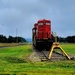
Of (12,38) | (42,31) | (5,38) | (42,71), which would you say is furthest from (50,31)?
(12,38)

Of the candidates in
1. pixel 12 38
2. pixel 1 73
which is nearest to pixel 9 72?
pixel 1 73

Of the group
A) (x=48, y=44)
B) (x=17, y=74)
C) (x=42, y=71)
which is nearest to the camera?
(x=17, y=74)

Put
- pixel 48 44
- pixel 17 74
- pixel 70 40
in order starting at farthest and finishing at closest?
pixel 70 40
pixel 48 44
pixel 17 74

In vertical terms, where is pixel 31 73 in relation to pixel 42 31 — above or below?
below

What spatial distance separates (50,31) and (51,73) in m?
34.4

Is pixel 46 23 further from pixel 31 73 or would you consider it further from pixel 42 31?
pixel 31 73

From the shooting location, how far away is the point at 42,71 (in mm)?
A: 17188

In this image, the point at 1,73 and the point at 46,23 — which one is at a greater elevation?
the point at 46,23

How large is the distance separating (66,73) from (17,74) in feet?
8.49

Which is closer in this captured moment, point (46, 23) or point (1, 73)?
point (1, 73)

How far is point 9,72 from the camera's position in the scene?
16797mm

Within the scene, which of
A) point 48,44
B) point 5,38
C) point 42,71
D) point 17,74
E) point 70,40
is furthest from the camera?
point 5,38

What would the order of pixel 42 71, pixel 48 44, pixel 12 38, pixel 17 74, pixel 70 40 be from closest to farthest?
pixel 17 74 → pixel 42 71 → pixel 48 44 → pixel 70 40 → pixel 12 38

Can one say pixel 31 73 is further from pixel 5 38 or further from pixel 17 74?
pixel 5 38
